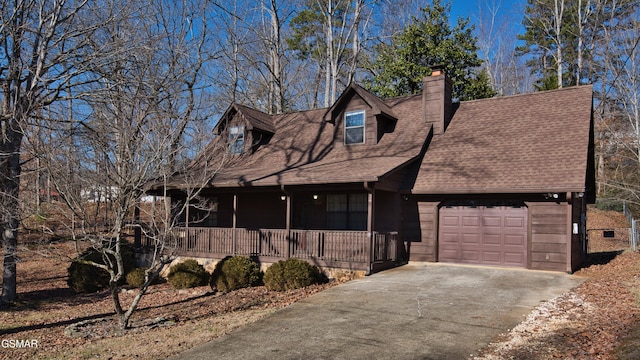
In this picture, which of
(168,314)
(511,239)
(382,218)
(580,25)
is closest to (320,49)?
(580,25)

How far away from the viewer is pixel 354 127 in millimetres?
17609

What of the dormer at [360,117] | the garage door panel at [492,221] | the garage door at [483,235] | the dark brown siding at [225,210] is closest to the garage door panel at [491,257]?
the garage door at [483,235]

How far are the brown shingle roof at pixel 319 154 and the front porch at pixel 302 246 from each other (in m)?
1.55

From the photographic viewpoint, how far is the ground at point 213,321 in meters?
6.90

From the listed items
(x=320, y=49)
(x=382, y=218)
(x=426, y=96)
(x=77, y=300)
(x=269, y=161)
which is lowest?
(x=77, y=300)

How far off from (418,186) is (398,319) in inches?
273

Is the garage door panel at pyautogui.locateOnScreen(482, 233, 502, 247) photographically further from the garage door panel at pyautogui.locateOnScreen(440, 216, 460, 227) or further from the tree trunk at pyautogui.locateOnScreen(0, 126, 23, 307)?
the tree trunk at pyautogui.locateOnScreen(0, 126, 23, 307)

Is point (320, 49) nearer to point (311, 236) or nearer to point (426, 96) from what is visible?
point (426, 96)

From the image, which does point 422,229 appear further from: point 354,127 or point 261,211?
point 261,211

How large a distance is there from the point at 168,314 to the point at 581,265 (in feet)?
38.8

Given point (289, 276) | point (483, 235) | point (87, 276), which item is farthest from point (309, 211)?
point (87, 276)

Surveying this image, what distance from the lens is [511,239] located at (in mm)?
13875

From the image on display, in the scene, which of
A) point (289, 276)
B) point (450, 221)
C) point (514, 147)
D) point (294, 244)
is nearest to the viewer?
point (289, 276)

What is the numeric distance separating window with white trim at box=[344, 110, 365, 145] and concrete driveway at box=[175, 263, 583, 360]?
21.0 ft
